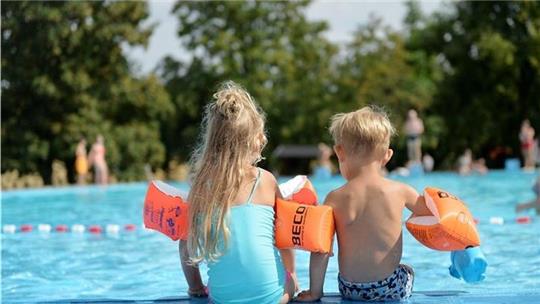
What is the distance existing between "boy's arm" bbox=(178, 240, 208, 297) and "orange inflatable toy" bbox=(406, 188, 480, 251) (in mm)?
1155

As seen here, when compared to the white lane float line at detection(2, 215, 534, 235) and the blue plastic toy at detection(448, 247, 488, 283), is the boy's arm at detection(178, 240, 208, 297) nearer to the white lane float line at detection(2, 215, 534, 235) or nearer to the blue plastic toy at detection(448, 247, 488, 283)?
the blue plastic toy at detection(448, 247, 488, 283)

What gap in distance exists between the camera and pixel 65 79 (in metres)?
24.7

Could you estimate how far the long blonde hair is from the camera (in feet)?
11.1

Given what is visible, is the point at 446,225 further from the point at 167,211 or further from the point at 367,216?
the point at 167,211

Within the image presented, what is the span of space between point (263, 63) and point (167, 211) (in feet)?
86.8

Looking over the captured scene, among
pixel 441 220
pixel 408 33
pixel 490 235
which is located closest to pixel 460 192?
pixel 490 235

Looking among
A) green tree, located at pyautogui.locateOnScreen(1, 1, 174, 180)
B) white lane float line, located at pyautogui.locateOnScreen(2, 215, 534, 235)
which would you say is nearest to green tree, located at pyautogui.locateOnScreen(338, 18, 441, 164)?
green tree, located at pyautogui.locateOnScreen(1, 1, 174, 180)

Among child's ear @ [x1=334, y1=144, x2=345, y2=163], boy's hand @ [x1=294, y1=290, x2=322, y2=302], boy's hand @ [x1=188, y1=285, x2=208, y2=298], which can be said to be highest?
child's ear @ [x1=334, y1=144, x2=345, y2=163]

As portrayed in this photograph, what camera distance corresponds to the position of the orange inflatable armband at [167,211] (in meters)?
3.69

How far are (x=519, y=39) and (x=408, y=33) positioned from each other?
6.64 meters

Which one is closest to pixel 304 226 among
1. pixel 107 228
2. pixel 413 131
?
pixel 107 228

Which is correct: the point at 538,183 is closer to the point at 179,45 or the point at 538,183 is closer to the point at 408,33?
the point at 179,45

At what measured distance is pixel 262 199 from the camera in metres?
3.53

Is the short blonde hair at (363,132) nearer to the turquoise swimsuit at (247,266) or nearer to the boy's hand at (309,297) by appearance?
the turquoise swimsuit at (247,266)
